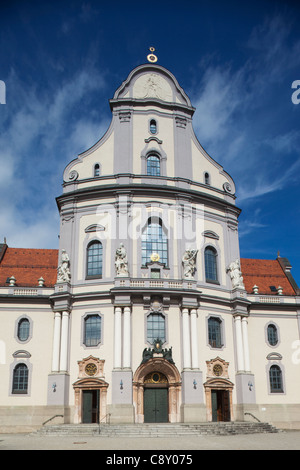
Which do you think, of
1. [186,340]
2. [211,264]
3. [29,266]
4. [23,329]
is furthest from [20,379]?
[211,264]

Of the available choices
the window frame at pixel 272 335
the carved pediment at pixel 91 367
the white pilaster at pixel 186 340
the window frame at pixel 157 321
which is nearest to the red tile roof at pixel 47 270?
the window frame at pixel 272 335

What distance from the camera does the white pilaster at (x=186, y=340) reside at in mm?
33656

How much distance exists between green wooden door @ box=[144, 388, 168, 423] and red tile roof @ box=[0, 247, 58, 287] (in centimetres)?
1165

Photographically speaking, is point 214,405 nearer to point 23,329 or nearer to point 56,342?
point 56,342

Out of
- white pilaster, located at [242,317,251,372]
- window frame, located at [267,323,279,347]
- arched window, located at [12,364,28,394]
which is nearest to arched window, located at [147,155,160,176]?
white pilaster, located at [242,317,251,372]

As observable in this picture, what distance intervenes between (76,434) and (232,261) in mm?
18136

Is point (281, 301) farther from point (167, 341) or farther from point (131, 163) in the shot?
point (131, 163)

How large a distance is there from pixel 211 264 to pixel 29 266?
50.1 ft

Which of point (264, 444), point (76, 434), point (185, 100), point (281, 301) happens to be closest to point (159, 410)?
point (76, 434)

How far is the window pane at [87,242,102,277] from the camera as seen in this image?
36.4m

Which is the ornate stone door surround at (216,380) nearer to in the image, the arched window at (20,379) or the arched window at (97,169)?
the arched window at (20,379)

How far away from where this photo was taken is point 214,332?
36344 millimetres

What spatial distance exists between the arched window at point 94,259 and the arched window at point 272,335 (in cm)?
1456

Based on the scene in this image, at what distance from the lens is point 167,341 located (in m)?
34.2
